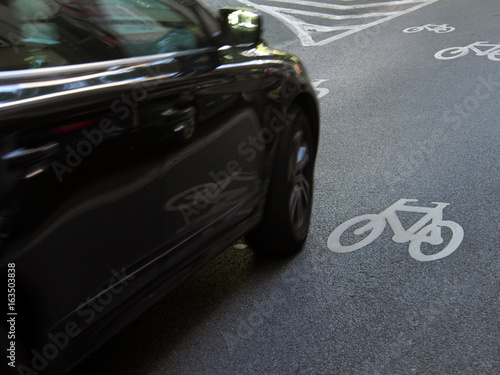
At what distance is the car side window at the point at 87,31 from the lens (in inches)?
111

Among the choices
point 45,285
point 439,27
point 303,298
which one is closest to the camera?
point 45,285

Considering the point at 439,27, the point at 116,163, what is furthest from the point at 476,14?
the point at 116,163

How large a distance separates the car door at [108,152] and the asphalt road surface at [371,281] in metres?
0.51

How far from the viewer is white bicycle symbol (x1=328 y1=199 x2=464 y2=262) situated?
480 centimetres

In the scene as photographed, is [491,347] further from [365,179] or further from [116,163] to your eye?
[365,179]

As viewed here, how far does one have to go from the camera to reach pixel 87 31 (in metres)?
3.14

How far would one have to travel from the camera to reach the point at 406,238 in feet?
16.3

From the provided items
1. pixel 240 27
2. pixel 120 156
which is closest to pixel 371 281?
pixel 240 27

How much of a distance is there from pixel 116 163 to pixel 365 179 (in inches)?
141

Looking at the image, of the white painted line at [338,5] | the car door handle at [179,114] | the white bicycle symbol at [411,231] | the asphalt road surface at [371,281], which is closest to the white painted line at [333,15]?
the white painted line at [338,5]

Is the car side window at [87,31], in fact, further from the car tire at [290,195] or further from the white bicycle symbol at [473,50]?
the white bicycle symbol at [473,50]

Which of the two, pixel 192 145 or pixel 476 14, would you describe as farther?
pixel 476 14

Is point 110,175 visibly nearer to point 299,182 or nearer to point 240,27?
point 240,27

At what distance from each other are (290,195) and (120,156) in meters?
1.72
